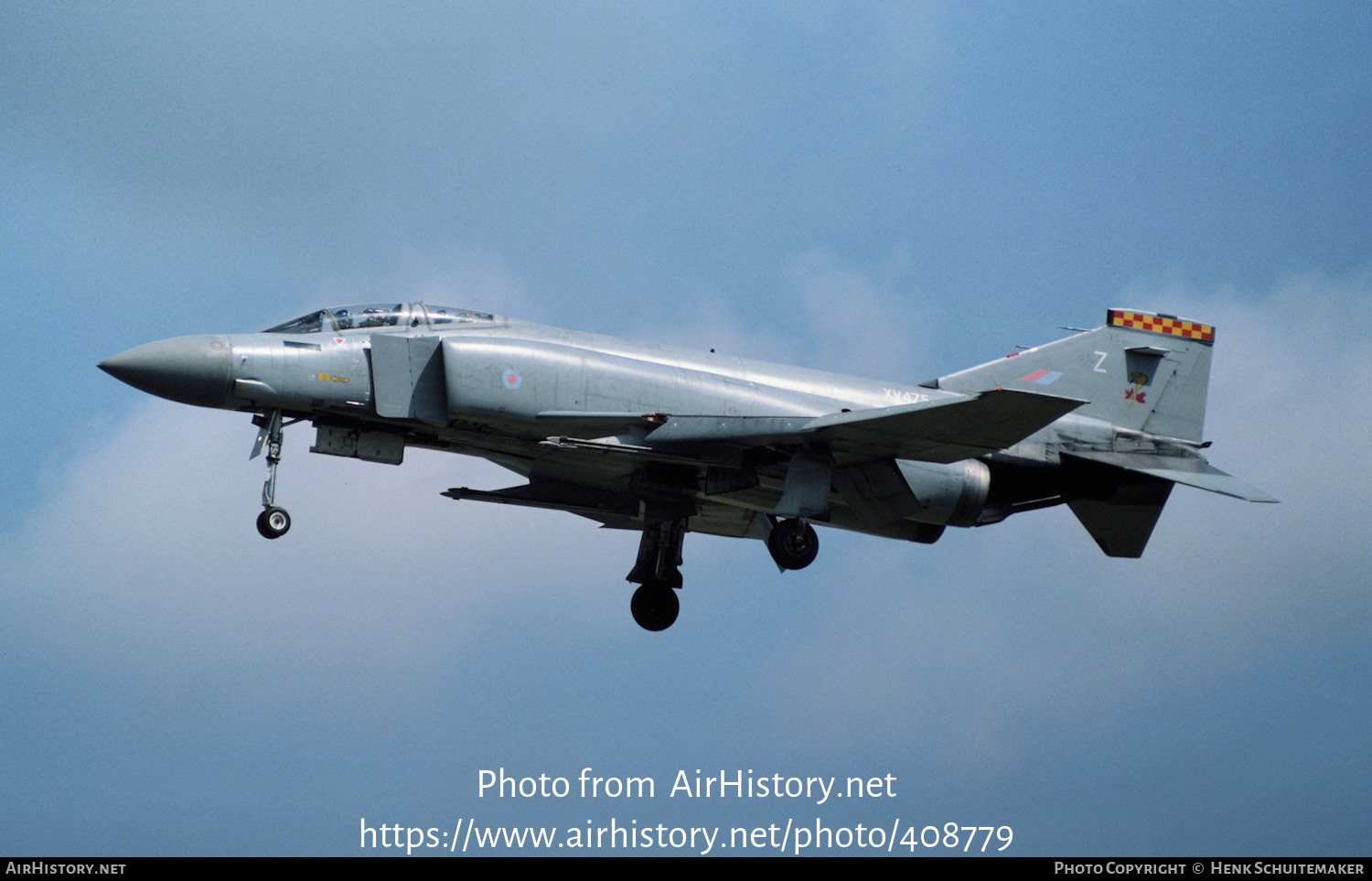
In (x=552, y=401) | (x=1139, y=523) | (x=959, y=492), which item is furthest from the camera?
(x=1139, y=523)

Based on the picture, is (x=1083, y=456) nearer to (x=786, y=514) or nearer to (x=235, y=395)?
(x=786, y=514)

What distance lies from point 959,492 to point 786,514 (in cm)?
290

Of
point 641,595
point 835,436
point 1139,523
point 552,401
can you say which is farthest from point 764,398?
point 1139,523

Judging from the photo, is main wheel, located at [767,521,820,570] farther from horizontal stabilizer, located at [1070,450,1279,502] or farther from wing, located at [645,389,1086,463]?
horizontal stabilizer, located at [1070,450,1279,502]

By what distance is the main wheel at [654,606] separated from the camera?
22.6 m

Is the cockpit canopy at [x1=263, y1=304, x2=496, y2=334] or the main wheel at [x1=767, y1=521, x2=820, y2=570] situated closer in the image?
the cockpit canopy at [x1=263, y1=304, x2=496, y2=334]

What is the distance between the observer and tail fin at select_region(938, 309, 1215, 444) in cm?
2228

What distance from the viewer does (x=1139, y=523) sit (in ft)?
72.5

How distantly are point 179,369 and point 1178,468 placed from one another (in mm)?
13309

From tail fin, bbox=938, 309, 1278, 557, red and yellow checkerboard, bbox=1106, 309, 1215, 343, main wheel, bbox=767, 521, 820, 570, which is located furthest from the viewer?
red and yellow checkerboard, bbox=1106, 309, 1215, 343

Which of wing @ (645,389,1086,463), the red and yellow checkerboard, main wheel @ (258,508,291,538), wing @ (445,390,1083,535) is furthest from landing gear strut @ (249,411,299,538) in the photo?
the red and yellow checkerboard

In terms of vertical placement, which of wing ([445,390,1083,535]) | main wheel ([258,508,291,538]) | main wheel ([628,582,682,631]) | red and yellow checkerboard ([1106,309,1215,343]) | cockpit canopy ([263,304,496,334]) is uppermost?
red and yellow checkerboard ([1106,309,1215,343])

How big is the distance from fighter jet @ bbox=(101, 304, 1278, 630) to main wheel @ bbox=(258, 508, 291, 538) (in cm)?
3
